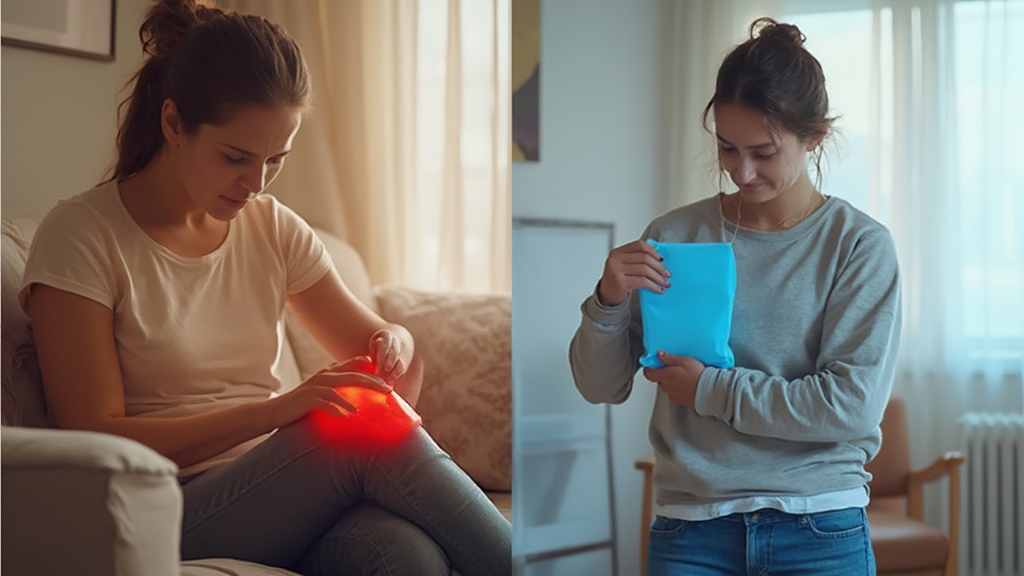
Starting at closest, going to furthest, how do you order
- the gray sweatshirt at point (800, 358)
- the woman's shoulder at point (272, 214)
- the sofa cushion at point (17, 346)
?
1. the gray sweatshirt at point (800, 358)
2. the sofa cushion at point (17, 346)
3. the woman's shoulder at point (272, 214)

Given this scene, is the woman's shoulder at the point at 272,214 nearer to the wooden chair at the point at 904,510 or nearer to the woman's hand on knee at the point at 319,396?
the woman's hand on knee at the point at 319,396

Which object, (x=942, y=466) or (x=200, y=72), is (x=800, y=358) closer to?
(x=942, y=466)

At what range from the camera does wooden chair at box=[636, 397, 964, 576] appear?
656 mm

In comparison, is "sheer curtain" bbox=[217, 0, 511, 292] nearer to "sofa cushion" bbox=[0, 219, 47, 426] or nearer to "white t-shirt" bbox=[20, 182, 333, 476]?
"white t-shirt" bbox=[20, 182, 333, 476]

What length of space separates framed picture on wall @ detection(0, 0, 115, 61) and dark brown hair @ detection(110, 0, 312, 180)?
36mm

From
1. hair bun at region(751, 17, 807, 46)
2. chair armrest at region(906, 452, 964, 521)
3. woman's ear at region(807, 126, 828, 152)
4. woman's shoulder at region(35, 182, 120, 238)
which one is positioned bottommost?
chair armrest at region(906, 452, 964, 521)

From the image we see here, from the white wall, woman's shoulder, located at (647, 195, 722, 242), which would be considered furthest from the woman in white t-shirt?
woman's shoulder, located at (647, 195, 722, 242)

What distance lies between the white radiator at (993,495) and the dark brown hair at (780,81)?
21 centimetres

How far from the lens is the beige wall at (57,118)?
2.61 feet

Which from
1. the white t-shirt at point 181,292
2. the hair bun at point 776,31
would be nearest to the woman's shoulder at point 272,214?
the white t-shirt at point 181,292

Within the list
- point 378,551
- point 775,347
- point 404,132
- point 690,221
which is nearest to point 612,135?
point 690,221

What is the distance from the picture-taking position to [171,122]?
2.61ft

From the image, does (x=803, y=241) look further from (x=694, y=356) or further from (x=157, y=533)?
(x=157, y=533)

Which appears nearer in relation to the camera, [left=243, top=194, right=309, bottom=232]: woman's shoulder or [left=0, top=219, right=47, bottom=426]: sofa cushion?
[left=0, top=219, right=47, bottom=426]: sofa cushion
